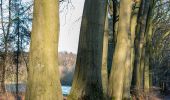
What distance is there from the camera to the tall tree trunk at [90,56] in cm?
1005

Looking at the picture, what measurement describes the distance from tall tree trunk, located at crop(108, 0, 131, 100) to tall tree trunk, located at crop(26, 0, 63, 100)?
20.2ft

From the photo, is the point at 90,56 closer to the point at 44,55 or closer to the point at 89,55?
the point at 89,55

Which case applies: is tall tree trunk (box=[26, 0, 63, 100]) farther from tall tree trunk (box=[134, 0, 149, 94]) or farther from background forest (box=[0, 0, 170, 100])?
tall tree trunk (box=[134, 0, 149, 94])

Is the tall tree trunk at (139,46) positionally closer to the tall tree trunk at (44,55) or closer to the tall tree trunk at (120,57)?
the tall tree trunk at (120,57)

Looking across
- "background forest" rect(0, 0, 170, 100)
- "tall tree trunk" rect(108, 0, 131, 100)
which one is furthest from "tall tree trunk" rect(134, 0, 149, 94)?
"tall tree trunk" rect(108, 0, 131, 100)

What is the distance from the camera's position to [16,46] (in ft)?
125

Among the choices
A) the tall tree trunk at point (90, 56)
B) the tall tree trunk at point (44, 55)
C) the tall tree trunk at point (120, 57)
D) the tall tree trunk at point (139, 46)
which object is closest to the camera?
the tall tree trunk at point (44, 55)

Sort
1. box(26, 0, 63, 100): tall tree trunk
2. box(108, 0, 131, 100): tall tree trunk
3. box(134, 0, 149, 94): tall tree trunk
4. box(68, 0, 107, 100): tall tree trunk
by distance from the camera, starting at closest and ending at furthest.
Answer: box(26, 0, 63, 100): tall tree trunk
box(68, 0, 107, 100): tall tree trunk
box(108, 0, 131, 100): tall tree trunk
box(134, 0, 149, 94): tall tree trunk

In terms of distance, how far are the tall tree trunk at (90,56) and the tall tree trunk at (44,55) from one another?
6.61 feet

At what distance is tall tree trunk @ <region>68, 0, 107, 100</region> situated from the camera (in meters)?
10.1

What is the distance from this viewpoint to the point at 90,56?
33.7 ft

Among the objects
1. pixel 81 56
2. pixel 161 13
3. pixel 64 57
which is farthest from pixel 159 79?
pixel 81 56

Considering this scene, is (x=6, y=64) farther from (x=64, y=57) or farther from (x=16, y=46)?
(x=64, y=57)

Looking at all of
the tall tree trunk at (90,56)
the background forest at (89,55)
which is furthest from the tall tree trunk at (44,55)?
the tall tree trunk at (90,56)
